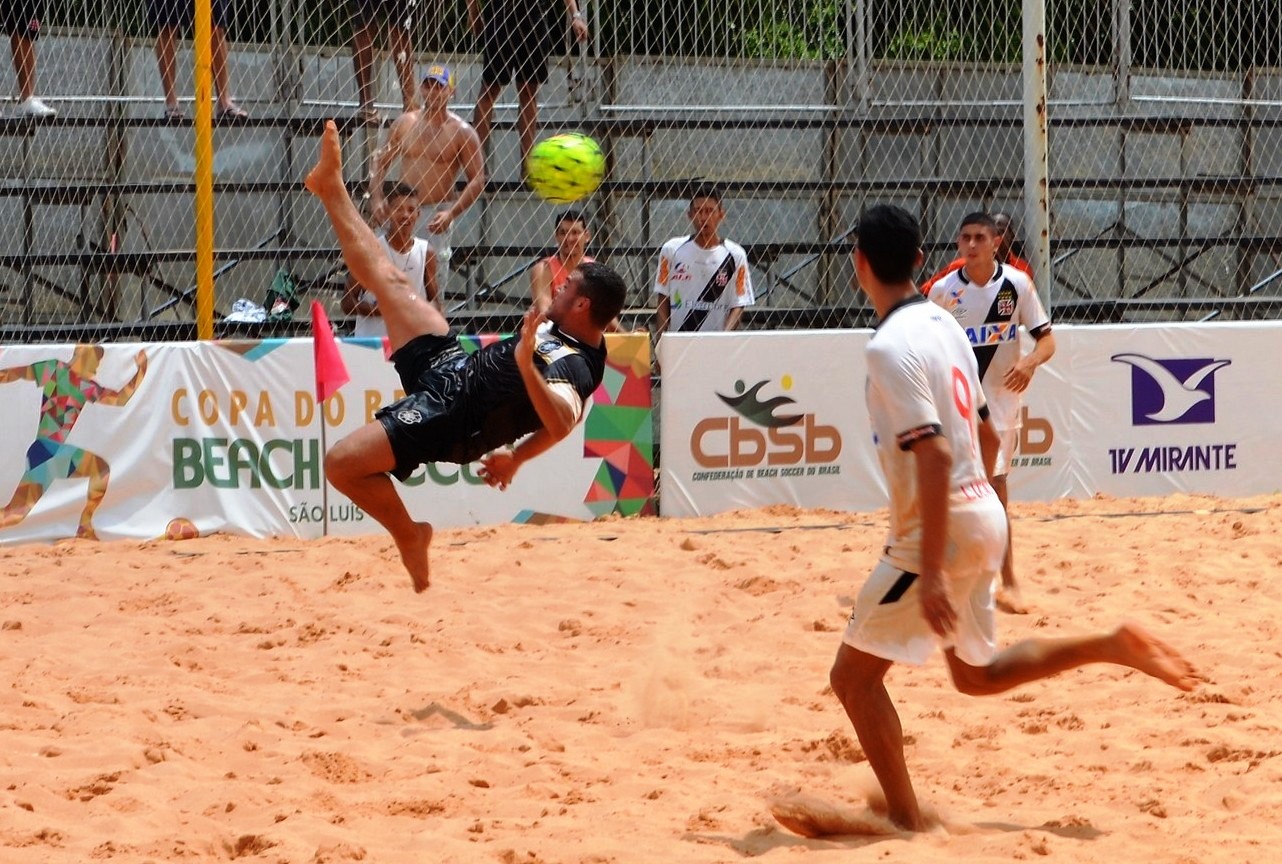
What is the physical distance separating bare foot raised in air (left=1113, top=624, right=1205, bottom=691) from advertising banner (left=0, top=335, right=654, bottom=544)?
223 inches

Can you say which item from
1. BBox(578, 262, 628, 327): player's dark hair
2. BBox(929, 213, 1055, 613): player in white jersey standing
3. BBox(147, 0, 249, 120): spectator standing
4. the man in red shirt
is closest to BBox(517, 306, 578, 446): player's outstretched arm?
BBox(578, 262, 628, 327): player's dark hair

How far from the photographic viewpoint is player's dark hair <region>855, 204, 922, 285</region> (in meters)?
3.94

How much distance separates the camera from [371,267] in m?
6.34

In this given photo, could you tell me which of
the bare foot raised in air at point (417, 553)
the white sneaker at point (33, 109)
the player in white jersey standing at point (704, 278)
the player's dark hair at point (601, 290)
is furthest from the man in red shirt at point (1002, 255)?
the white sneaker at point (33, 109)

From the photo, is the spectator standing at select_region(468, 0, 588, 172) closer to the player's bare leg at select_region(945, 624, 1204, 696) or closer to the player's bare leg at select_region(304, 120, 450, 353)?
the player's bare leg at select_region(304, 120, 450, 353)

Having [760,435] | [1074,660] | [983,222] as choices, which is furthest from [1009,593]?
[1074,660]

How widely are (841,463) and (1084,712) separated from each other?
14.4ft

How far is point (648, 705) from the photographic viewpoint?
5.59 metres

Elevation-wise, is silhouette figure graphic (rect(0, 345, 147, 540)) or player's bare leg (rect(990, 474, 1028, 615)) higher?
silhouette figure graphic (rect(0, 345, 147, 540))

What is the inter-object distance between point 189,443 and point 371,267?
3174 mm

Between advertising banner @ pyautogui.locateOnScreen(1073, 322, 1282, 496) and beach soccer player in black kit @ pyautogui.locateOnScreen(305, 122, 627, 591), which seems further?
advertising banner @ pyautogui.locateOnScreen(1073, 322, 1282, 496)

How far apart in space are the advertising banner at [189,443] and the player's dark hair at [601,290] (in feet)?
10.5

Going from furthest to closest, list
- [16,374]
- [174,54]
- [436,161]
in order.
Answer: [174,54]
[436,161]
[16,374]

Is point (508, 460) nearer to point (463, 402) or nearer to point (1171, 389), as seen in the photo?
point (463, 402)
